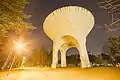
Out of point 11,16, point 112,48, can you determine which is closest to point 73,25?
point 11,16

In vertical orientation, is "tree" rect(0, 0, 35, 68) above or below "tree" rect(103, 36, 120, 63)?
below

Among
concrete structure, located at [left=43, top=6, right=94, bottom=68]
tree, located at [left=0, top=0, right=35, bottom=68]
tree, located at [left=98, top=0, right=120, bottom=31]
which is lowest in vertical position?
tree, located at [left=98, top=0, right=120, bottom=31]

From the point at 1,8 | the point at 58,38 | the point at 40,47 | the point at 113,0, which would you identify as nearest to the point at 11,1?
the point at 1,8

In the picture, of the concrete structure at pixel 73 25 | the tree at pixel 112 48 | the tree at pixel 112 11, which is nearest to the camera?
the tree at pixel 112 11

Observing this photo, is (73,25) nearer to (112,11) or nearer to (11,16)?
(11,16)

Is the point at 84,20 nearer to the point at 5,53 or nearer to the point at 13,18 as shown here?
the point at 5,53

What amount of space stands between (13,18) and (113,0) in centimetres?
718

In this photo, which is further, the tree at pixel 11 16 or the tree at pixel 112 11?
the tree at pixel 11 16

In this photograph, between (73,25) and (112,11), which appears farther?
(73,25)

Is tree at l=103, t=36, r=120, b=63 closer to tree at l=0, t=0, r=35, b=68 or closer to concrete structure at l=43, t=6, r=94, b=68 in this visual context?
concrete structure at l=43, t=6, r=94, b=68

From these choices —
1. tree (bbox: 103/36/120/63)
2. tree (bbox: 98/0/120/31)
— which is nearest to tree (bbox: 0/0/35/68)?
tree (bbox: 98/0/120/31)

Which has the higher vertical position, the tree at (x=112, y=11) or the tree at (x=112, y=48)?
the tree at (x=112, y=48)

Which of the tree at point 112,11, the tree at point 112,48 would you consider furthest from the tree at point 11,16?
the tree at point 112,48

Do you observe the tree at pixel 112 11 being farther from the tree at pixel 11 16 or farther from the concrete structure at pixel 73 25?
the concrete structure at pixel 73 25
